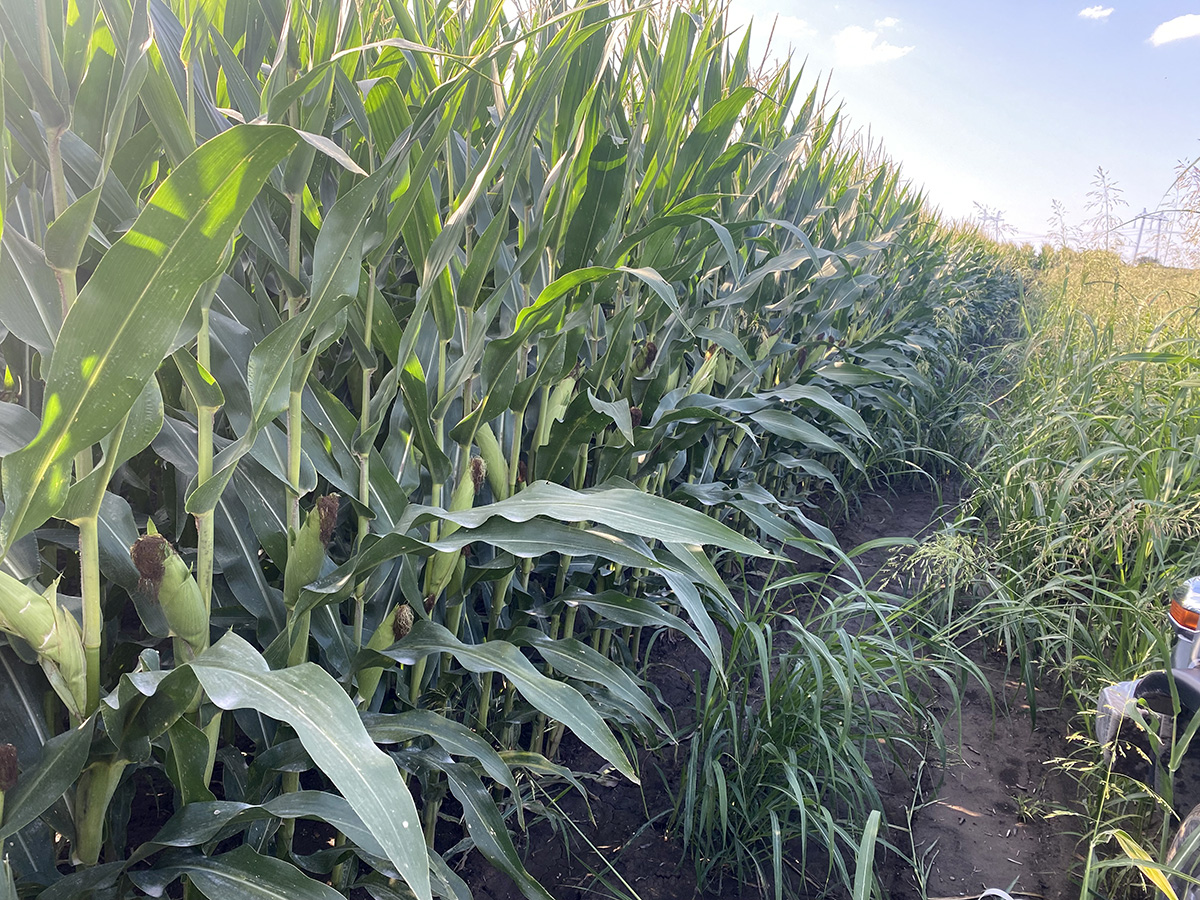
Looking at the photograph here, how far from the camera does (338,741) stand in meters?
0.56

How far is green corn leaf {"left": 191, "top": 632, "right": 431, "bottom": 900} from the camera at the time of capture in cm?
53

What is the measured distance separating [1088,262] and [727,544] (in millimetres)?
6181

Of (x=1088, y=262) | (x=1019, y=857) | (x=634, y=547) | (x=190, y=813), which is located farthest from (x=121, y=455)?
(x=1088, y=262)

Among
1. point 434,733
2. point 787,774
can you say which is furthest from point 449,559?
point 787,774

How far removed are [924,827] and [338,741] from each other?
4.49ft

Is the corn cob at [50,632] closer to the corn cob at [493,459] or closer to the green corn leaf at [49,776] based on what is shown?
the green corn leaf at [49,776]

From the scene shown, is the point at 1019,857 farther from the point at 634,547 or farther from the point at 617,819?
the point at 634,547

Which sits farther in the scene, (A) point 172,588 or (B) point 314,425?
(B) point 314,425

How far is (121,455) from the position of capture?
2.15 feet

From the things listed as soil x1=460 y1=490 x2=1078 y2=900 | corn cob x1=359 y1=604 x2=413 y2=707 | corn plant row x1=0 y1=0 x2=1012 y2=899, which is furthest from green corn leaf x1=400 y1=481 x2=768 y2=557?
soil x1=460 y1=490 x2=1078 y2=900

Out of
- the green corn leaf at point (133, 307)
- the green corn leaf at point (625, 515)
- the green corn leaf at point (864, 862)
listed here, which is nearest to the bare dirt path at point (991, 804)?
the green corn leaf at point (864, 862)

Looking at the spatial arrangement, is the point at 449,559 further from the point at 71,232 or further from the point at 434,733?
the point at 71,232

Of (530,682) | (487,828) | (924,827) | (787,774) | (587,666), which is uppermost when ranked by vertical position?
(530,682)

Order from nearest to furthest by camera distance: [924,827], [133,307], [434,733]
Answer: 1. [133,307]
2. [434,733]
3. [924,827]
